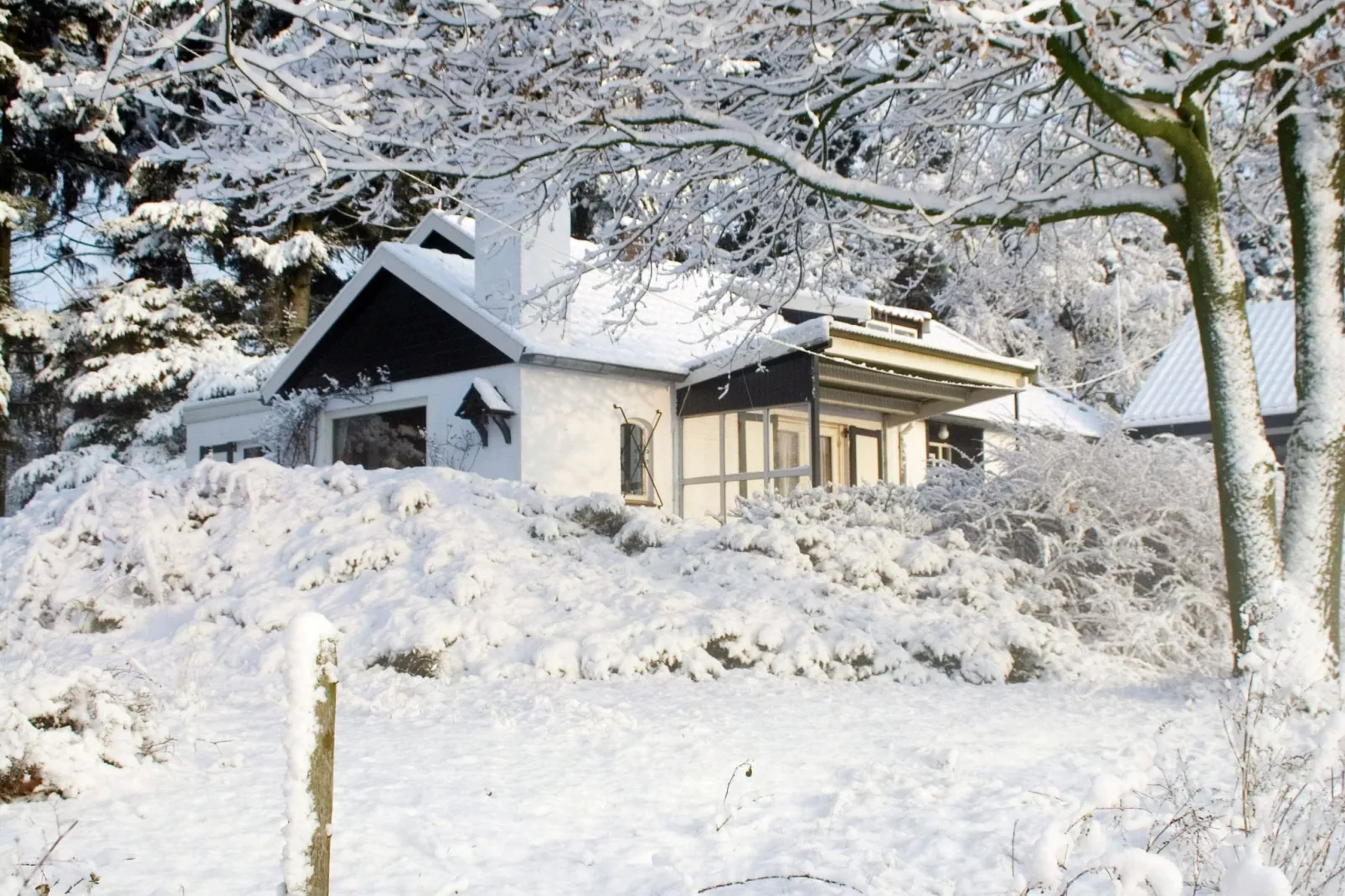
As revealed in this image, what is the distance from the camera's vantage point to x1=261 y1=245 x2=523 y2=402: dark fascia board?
48.0 feet

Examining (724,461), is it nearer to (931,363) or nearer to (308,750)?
(931,363)

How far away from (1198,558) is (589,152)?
6120mm

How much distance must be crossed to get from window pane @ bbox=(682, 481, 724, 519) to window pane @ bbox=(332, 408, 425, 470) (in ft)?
12.7

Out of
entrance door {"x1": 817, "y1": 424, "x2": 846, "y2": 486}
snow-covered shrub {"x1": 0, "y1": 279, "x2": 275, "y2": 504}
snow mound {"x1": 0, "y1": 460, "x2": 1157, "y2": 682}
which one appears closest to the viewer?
snow mound {"x1": 0, "y1": 460, "x2": 1157, "y2": 682}

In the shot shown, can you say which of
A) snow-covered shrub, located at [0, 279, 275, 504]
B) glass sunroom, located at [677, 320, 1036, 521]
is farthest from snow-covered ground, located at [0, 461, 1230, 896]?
snow-covered shrub, located at [0, 279, 275, 504]

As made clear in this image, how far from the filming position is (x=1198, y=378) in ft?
71.6

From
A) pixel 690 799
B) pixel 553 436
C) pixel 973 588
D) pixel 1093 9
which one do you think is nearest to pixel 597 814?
pixel 690 799

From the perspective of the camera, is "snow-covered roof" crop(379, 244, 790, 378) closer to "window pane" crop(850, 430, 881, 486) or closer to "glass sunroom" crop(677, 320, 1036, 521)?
"glass sunroom" crop(677, 320, 1036, 521)

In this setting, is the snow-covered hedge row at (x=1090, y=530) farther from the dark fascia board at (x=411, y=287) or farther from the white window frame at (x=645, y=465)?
the dark fascia board at (x=411, y=287)

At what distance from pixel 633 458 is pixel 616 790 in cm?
1102

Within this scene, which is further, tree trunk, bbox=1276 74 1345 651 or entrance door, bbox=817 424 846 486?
entrance door, bbox=817 424 846 486

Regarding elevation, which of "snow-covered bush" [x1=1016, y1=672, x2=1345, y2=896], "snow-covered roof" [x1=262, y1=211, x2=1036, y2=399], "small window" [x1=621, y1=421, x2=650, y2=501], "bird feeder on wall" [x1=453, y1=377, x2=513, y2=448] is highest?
"snow-covered roof" [x1=262, y1=211, x2=1036, y2=399]

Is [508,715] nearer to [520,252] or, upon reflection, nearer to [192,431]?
[520,252]

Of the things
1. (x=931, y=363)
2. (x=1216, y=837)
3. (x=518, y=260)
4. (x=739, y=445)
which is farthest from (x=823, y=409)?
(x=1216, y=837)
